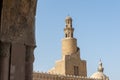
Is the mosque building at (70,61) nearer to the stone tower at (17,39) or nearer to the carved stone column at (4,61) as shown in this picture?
the stone tower at (17,39)

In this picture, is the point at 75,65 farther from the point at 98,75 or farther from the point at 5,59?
→ the point at 5,59

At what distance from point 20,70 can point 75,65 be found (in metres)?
67.7

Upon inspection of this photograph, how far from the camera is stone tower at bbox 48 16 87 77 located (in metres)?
79.9

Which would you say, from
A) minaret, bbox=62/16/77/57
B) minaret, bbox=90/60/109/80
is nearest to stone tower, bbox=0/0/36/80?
minaret, bbox=90/60/109/80

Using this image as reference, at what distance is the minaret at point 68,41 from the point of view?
3201 inches

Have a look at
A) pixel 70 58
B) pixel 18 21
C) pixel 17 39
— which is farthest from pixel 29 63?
pixel 70 58

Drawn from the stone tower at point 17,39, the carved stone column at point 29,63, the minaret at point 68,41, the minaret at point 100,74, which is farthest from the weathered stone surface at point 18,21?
the minaret at point 68,41

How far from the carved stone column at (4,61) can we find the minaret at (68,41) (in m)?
68.5

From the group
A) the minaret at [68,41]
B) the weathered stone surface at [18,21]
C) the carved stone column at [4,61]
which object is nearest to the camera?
the carved stone column at [4,61]

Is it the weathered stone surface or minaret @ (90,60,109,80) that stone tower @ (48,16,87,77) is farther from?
the weathered stone surface

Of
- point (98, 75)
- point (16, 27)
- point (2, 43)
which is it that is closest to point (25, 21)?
point (16, 27)

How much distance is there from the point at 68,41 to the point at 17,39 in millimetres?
68131

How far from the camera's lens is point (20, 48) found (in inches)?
535

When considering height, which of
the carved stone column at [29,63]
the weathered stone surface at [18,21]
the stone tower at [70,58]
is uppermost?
the stone tower at [70,58]
